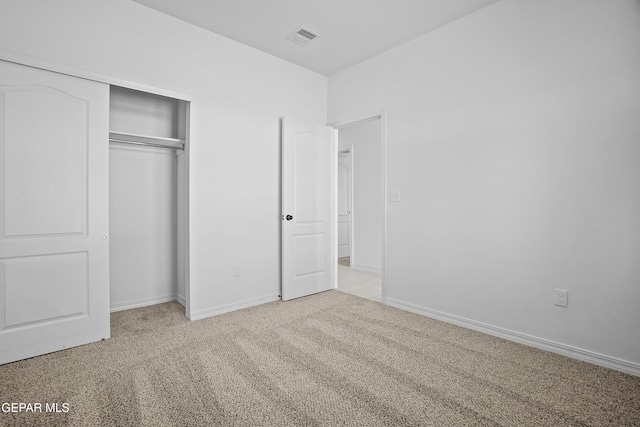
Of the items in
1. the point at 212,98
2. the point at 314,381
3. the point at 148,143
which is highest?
the point at 212,98

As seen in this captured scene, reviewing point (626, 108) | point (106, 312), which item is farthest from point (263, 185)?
point (626, 108)

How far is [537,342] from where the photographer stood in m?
2.37

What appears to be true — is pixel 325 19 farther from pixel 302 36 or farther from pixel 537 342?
pixel 537 342

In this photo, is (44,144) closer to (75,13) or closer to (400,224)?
(75,13)

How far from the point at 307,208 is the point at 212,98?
1582mm

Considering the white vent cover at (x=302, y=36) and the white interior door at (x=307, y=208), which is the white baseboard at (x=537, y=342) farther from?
the white vent cover at (x=302, y=36)

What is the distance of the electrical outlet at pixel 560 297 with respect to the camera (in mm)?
2252

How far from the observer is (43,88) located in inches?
87.2

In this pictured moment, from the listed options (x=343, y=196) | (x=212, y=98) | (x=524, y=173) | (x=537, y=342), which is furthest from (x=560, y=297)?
(x=343, y=196)

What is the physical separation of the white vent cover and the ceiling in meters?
0.04

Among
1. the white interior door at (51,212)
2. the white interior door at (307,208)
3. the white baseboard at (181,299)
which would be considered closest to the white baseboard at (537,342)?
the white interior door at (307,208)

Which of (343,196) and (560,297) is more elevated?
(343,196)

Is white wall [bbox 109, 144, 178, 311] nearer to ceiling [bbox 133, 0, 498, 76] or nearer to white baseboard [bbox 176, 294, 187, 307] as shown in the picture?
white baseboard [bbox 176, 294, 187, 307]

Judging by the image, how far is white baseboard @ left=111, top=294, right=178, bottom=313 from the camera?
10.3 ft
